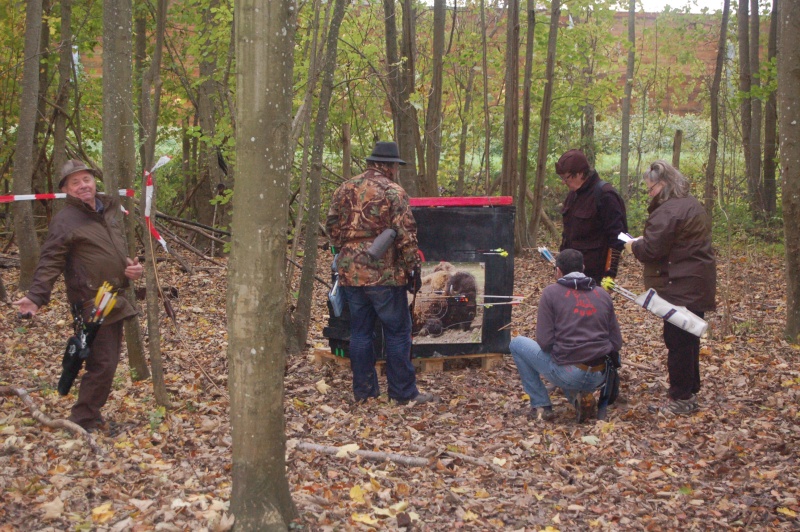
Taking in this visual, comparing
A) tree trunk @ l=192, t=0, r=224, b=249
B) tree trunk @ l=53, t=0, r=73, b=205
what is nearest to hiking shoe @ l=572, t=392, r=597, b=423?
tree trunk @ l=192, t=0, r=224, b=249

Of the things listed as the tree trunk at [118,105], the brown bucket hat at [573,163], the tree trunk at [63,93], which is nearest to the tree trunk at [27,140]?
the tree trunk at [63,93]

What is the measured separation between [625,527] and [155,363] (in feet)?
11.5

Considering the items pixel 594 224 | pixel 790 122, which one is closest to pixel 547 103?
pixel 790 122

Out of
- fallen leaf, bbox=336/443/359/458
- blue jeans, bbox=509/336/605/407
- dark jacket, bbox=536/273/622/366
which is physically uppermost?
dark jacket, bbox=536/273/622/366

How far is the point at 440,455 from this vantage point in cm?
511

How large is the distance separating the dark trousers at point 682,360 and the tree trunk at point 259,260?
3.51 meters

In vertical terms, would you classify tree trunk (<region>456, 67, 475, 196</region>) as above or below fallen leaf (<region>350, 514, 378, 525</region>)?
above

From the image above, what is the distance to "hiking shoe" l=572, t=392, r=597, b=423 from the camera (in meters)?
5.79

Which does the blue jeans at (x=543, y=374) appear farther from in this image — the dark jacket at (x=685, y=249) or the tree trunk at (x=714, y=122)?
the tree trunk at (x=714, y=122)

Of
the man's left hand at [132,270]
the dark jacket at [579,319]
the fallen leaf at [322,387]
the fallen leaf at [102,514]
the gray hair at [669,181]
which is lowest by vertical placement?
the fallen leaf at [322,387]

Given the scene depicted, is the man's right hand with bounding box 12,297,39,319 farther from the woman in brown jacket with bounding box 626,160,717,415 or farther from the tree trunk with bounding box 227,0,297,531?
the woman in brown jacket with bounding box 626,160,717,415

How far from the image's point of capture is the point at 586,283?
568 centimetres

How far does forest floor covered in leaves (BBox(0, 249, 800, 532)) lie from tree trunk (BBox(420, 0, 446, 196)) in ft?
17.1

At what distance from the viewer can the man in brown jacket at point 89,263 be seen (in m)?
5.28
